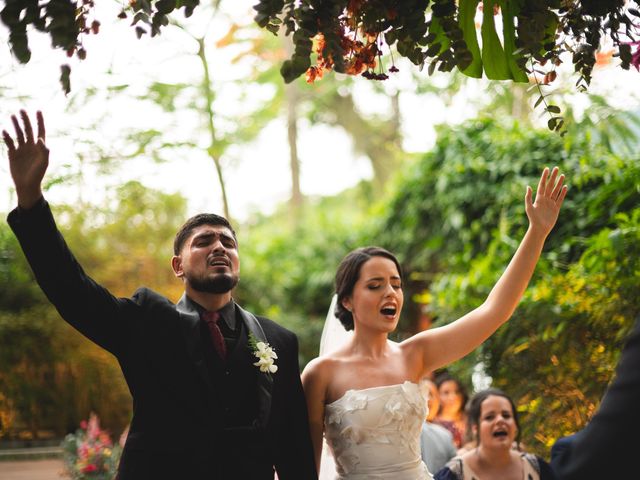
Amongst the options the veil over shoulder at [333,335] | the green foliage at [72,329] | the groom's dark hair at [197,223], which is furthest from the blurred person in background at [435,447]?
the green foliage at [72,329]

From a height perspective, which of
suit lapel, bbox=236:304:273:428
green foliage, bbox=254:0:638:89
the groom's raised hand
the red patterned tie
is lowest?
suit lapel, bbox=236:304:273:428

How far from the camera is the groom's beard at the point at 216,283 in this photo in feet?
9.50

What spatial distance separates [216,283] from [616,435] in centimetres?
179

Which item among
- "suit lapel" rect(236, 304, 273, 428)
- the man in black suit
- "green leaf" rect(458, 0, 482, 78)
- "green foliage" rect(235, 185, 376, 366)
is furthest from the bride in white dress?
"green foliage" rect(235, 185, 376, 366)

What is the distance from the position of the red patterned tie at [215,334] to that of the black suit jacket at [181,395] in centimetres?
4

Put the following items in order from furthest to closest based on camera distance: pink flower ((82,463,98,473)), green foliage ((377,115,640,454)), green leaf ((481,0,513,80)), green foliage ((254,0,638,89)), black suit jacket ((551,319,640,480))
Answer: pink flower ((82,463,98,473))
green foliage ((377,115,640,454))
green leaf ((481,0,513,80))
green foliage ((254,0,638,89))
black suit jacket ((551,319,640,480))

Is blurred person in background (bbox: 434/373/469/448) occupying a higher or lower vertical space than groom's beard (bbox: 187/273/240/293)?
lower

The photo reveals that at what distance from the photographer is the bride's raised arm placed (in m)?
3.22

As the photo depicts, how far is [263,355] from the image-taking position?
9.46 feet

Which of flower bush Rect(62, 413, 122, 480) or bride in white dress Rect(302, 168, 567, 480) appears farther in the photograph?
flower bush Rect(62, 413, 122, 480)

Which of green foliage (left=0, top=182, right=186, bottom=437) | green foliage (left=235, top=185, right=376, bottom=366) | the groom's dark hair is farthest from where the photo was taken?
green foliage (left=235, top=185, right=376, bottom=366)

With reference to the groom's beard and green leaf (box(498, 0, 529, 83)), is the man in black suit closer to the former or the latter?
the groom's beard

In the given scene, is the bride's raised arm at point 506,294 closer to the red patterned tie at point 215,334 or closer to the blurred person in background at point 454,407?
the red patterned tie at point 215,334

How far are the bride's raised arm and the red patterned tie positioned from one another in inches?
39.1
